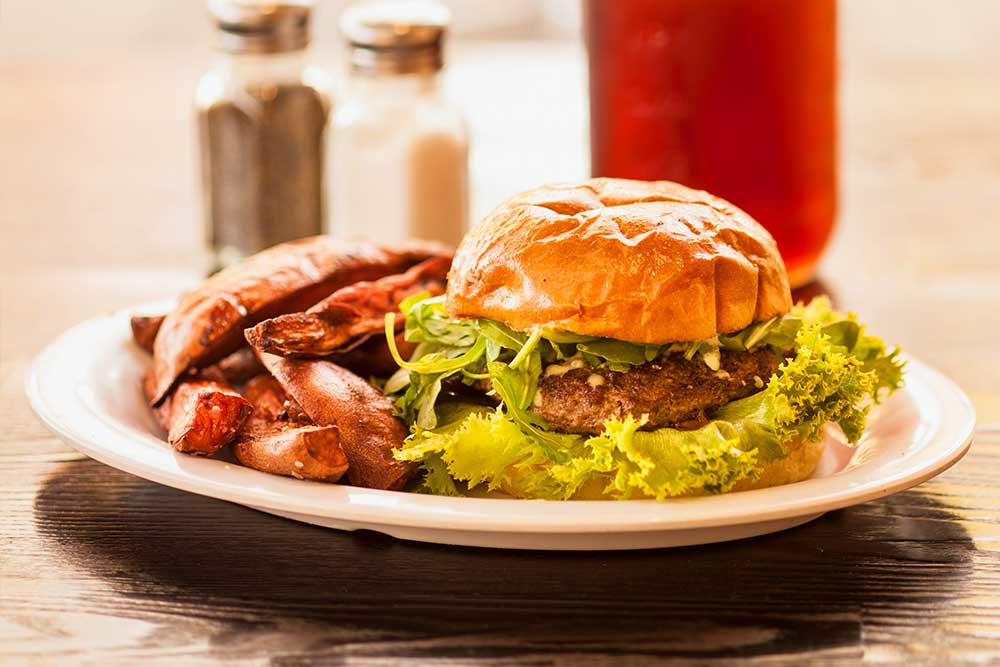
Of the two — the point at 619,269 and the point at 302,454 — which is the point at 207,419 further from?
the point at 619,269

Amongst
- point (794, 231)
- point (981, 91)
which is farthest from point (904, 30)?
point (794, 231)

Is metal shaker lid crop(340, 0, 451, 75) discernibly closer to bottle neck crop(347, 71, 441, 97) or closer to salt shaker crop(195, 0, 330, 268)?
bottle neck crop(347, 71, 441, 97)

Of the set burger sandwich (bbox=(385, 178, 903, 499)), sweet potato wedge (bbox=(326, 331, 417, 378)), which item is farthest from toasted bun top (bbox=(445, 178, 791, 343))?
sweet potato wedge (bbox=(326, 331, 417, 378))

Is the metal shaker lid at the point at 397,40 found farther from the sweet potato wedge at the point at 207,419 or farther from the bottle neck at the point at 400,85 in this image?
the sweet potato wedge at the point at 207,419

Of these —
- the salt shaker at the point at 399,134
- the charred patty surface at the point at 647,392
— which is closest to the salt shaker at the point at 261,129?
the salt shaker at the point at 399,134

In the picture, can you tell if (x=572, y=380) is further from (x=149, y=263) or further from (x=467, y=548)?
(x=149, y=263)

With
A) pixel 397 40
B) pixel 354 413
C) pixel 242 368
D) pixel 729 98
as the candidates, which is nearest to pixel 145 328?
pixel 242 368
